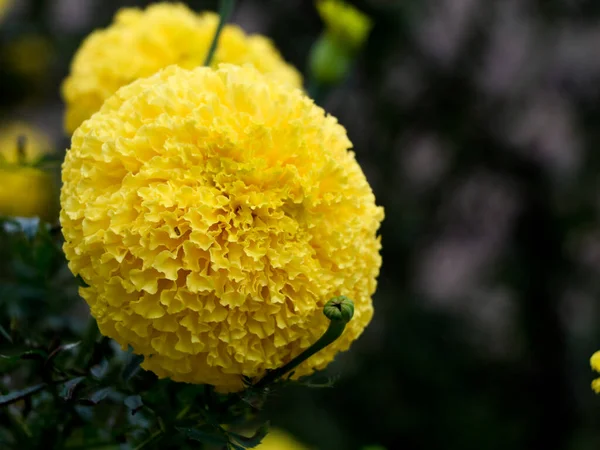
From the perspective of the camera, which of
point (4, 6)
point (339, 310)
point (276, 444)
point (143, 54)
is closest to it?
point (339, 310)

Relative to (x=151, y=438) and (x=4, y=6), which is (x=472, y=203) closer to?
(x=4, y=6)

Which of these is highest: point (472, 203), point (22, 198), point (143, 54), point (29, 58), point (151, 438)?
point (143, 54)

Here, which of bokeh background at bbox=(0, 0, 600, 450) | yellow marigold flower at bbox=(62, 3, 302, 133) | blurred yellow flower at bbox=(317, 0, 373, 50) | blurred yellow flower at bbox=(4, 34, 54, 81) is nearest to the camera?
yellow marigold flower at bbox=(62, 3, 302, 133)

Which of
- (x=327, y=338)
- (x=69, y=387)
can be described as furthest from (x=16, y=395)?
(x=327, y=338)

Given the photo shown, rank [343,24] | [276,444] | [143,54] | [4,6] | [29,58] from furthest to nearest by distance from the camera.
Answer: [29,58], [4,6], [276,444], [343,24], [143,54]

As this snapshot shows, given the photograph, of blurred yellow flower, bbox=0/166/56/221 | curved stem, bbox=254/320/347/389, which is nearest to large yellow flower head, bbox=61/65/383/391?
curved stem, bbox=254/320/347/389

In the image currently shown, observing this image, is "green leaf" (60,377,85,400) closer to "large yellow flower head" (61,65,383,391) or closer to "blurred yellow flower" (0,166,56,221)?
"large yellow flower head" (61,65,383,391)

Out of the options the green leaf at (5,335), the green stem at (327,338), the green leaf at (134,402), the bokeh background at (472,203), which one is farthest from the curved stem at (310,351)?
the bokeh background at (472,203)
